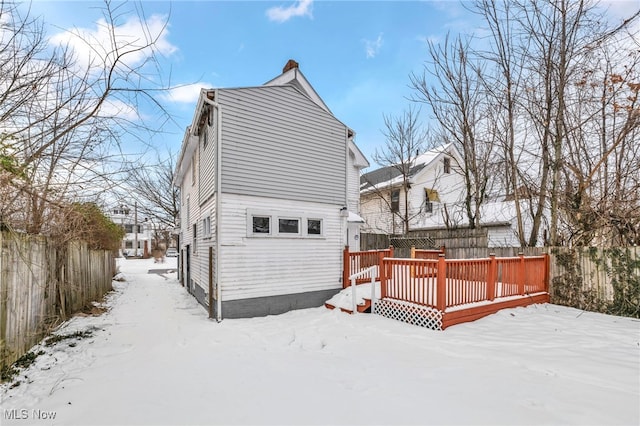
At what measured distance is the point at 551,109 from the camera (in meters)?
9.02

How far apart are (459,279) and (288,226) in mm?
4353

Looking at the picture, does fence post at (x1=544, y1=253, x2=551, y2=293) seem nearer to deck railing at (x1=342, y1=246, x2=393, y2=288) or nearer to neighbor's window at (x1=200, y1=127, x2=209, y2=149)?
deck railing at (x1=342, y1=246, x2=393, y2=288)

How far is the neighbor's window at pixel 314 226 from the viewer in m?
8.74

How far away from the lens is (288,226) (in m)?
8.35

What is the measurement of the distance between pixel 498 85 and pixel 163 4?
33.0 feet

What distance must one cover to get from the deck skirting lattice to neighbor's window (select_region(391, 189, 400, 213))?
1187 cm

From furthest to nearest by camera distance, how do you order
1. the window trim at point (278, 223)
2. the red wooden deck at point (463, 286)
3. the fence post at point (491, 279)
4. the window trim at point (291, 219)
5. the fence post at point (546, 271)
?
the fence post at point (546, 271)
the window trim at point (291, 219)
the window trim at point (278, 223)
the fence post at point (491, 279)
the red wooden deck at point (463, 286)

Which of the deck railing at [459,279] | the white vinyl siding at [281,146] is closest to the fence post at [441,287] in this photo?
the deck railing at [459,279]

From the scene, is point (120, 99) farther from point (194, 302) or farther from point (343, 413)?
point (194, 302)

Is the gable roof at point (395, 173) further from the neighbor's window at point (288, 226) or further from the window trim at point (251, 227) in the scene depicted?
the window trim at point (251, 227)

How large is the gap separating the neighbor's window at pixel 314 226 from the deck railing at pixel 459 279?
2.21 meters

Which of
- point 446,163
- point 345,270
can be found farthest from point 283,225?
point 446,163

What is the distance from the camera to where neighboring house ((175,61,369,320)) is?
291 inches

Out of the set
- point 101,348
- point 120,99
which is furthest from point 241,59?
point 101,348
